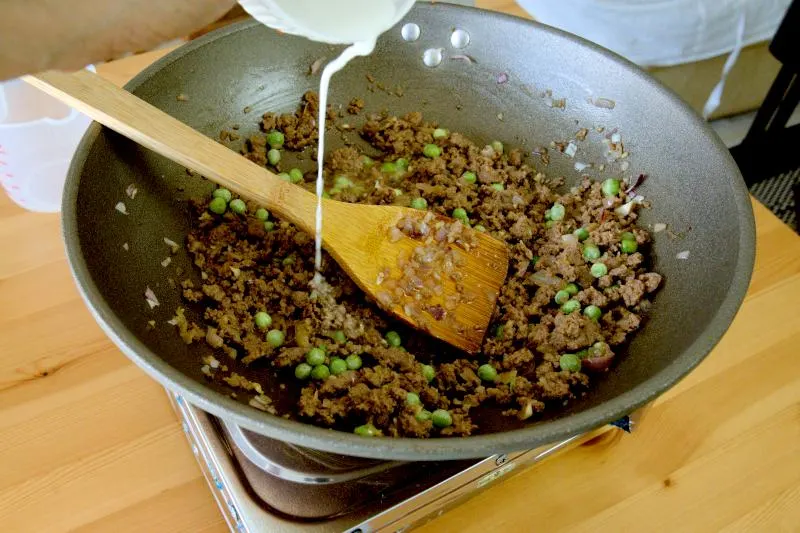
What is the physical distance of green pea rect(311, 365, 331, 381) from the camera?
1217 mm

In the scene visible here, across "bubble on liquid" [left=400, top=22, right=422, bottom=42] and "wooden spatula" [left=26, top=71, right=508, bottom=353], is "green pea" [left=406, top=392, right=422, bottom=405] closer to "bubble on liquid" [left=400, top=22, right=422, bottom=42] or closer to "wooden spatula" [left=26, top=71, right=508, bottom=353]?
"wooden spatula" [left=26, top=71, right=508, bottom=353]

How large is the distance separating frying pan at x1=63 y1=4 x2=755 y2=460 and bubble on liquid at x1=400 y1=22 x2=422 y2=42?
14mm

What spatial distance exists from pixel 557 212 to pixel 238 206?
0.70 meters

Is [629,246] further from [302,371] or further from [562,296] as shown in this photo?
[302,371]

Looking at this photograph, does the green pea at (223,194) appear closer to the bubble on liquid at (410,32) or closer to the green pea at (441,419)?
the bubble on liquid at (410,32)

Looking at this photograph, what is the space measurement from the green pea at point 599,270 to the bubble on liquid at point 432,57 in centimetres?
61

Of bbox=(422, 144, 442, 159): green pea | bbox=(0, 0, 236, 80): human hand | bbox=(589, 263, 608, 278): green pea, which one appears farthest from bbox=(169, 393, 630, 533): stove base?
bbox=(422, 144, 442, 159): green pea

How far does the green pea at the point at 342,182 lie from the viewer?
1567mm

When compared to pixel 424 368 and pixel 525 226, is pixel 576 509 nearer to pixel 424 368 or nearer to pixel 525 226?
pixel 424 368

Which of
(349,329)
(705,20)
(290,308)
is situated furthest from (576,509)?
(705,20)

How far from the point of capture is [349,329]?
1321mm

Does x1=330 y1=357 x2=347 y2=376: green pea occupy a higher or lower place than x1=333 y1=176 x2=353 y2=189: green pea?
→ lower

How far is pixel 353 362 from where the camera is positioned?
1.26 meters

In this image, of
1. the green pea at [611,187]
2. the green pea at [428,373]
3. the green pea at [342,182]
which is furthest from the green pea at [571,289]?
the green pea at [342,182]
